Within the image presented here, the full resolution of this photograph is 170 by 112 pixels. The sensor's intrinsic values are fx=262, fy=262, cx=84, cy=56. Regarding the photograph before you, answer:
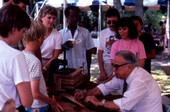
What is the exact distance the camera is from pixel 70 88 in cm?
230

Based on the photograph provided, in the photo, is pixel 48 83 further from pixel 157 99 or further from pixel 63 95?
pixel 157 99

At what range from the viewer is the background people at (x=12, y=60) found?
4.21 feet

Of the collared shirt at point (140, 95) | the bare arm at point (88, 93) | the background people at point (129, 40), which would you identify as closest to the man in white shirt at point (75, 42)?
the background people at point (129, 40)

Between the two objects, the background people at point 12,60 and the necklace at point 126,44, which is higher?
the background people at point 12,60

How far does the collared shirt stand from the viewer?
1967 mm

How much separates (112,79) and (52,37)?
2.91ft

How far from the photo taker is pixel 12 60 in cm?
127

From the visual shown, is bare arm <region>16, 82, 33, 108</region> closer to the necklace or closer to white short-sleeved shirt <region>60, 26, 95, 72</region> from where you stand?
A: the necklace

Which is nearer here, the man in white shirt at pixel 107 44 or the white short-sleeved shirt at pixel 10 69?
the white short-sleeved shirt at pixel 10 69

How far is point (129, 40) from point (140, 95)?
1106mm

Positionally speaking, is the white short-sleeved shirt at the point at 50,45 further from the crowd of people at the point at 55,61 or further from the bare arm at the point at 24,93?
the bare arm at the point at 24,93

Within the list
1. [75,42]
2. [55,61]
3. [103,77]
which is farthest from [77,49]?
[55,61]

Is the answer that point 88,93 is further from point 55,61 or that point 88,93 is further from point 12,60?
point 12,60

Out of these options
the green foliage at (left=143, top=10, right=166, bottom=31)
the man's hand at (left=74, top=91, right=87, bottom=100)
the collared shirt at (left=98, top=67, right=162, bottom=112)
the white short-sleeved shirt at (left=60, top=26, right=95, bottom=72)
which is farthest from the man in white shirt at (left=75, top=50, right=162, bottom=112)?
the green foliage at (left=143, top=10, right=166, bottom=31)
